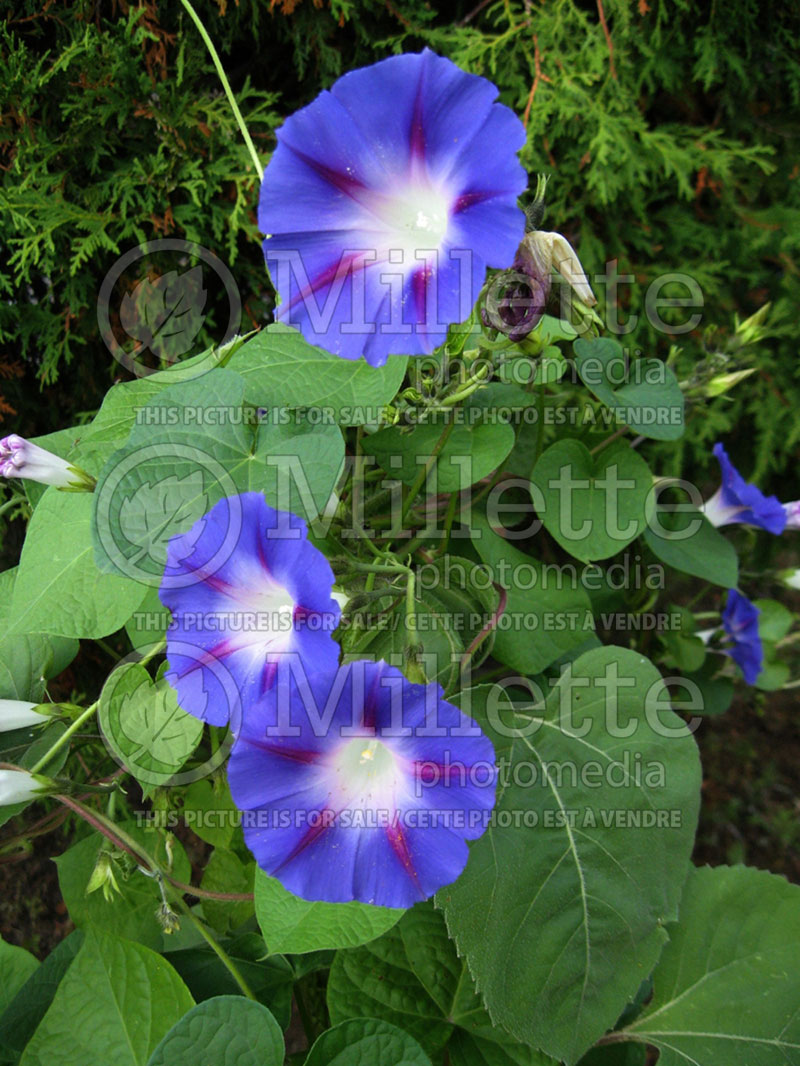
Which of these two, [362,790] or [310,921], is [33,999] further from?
[362,790]

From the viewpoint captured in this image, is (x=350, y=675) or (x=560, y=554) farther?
(x=560, y=554)

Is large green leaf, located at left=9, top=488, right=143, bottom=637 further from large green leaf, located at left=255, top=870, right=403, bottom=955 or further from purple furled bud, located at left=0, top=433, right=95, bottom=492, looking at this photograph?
large green leaf, located at left=255, top=870, right=403, bottom=955

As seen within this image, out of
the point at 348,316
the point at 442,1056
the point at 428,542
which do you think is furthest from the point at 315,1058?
the point at 348,316

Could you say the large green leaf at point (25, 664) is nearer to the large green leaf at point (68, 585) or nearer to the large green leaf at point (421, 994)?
the large green leaf at point (68, 585)

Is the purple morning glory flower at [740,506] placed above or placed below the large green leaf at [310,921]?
above

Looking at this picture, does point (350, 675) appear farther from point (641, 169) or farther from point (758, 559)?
point (758, 559)

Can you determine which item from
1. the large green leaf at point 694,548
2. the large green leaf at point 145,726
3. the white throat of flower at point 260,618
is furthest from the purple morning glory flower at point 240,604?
the large green leaf at point 694,548

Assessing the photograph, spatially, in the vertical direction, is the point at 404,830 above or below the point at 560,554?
below
